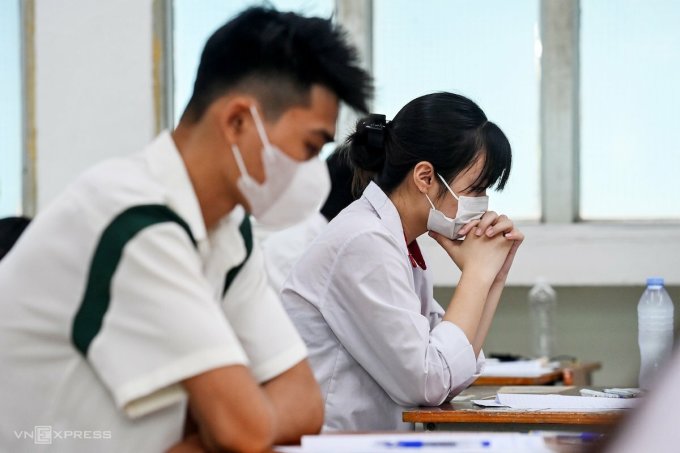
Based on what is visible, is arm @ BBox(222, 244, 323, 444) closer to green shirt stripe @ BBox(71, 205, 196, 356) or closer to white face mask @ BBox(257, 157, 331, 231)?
white face mask @ BBox(257, 157, 331, 231)

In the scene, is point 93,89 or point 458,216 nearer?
point 458,216

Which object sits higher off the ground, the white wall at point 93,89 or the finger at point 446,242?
the white wall at point 93,89

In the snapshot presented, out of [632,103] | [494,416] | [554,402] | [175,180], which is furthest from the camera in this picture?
[632,103]

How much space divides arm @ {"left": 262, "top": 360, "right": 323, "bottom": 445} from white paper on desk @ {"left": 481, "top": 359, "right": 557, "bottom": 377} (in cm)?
135

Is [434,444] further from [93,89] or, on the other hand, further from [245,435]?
[93,89]

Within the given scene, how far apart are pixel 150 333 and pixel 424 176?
1231 millimetres

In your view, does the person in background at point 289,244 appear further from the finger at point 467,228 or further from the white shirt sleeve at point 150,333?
the white shirt sleeve at point 150,333

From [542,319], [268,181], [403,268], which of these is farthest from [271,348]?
[542,319]

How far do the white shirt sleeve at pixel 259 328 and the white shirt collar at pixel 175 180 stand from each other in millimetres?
166

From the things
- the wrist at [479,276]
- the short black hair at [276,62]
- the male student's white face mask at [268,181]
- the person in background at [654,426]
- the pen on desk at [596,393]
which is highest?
the short black hair at [276,62]

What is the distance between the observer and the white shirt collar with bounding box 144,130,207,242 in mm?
1254

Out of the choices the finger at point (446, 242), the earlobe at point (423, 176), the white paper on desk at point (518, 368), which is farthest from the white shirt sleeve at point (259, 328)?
the white paper on desk at point (518, 368)

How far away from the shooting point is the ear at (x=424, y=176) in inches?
89.5

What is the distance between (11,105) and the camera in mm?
4672
